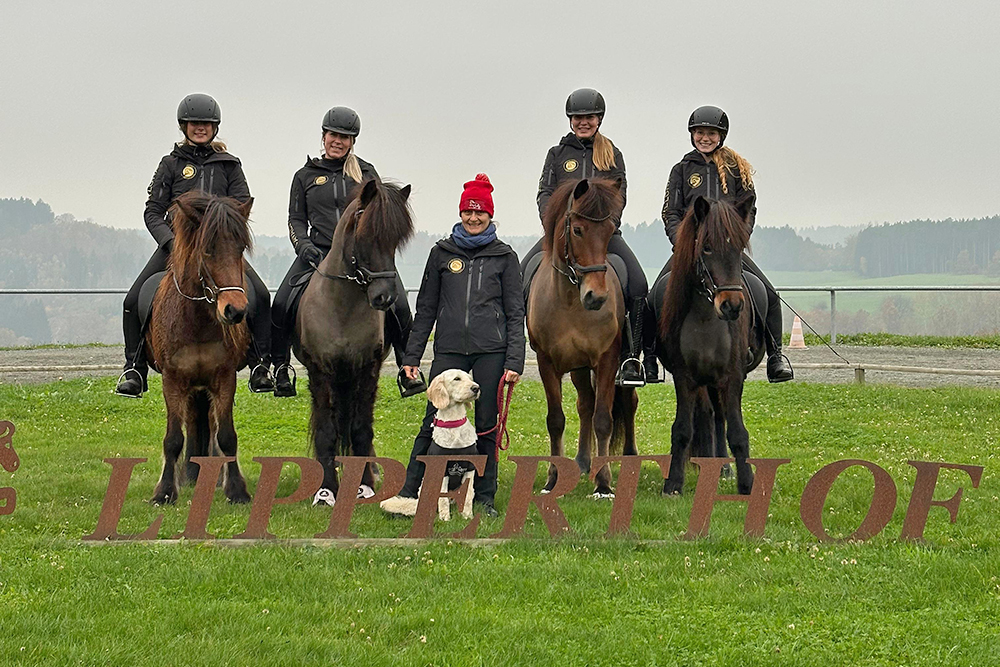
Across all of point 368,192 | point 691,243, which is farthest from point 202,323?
point 691,243

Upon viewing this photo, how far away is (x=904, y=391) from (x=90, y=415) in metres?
10.7

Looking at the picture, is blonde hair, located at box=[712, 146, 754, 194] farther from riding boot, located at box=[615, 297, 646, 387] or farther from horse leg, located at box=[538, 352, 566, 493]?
horse leg, located at box=[538, 352, 566, 493]

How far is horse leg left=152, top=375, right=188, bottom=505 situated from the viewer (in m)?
8.16

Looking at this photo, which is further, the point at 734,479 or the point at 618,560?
the point at 734,479

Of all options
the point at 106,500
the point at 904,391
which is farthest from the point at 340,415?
the point at 904,391

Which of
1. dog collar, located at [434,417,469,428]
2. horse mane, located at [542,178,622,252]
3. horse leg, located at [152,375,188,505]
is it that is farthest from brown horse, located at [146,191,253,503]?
horse mane, located at [542,178,622,252]

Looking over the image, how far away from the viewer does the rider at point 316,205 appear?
8648 millimetres

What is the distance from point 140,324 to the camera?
884 cm

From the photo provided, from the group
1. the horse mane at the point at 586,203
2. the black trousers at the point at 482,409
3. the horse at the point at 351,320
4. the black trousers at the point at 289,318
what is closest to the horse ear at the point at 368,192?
the horse at the point at 351,320

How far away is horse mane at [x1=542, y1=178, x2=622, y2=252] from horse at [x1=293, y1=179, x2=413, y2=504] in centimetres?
118

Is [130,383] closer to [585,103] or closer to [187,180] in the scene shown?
[187,180]

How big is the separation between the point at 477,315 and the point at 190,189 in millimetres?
2914

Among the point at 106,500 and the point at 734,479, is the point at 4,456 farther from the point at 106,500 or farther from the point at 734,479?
the point at 734,479

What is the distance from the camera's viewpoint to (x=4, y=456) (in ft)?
22.9
